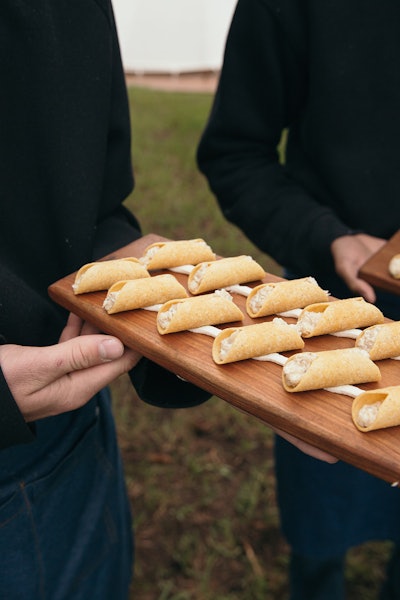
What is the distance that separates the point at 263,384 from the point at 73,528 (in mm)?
817

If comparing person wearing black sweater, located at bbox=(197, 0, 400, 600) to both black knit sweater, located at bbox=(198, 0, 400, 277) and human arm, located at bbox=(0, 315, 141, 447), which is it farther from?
human arm, located at bbox=(0, 315, 141, 447)

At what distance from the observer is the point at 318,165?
7.47 ft

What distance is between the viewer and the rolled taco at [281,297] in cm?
159

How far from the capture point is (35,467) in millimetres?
1646

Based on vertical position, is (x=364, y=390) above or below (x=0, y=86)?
below

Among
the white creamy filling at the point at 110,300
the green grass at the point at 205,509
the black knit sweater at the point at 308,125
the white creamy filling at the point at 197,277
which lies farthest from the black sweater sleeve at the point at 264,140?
the green grass at the point at 205,509

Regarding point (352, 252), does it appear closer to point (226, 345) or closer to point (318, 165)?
point (318, 165)

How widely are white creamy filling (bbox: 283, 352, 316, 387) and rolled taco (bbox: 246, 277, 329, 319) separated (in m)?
0.21

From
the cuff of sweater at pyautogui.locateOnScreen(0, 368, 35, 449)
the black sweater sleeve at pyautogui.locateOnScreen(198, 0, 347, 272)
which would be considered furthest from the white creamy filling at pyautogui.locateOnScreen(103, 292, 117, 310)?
the black sweater sleeve at pyautogui.locateOnScreen(198, 0, 347, 272)

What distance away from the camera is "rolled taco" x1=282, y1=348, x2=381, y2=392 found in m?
1.33

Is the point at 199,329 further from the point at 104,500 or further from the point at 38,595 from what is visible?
the point at 38,595

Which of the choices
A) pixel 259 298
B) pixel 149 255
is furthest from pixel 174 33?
pixel 259 298

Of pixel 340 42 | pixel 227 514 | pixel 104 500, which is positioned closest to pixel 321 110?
pixel 340 42

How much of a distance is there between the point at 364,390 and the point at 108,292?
70 centimetres
